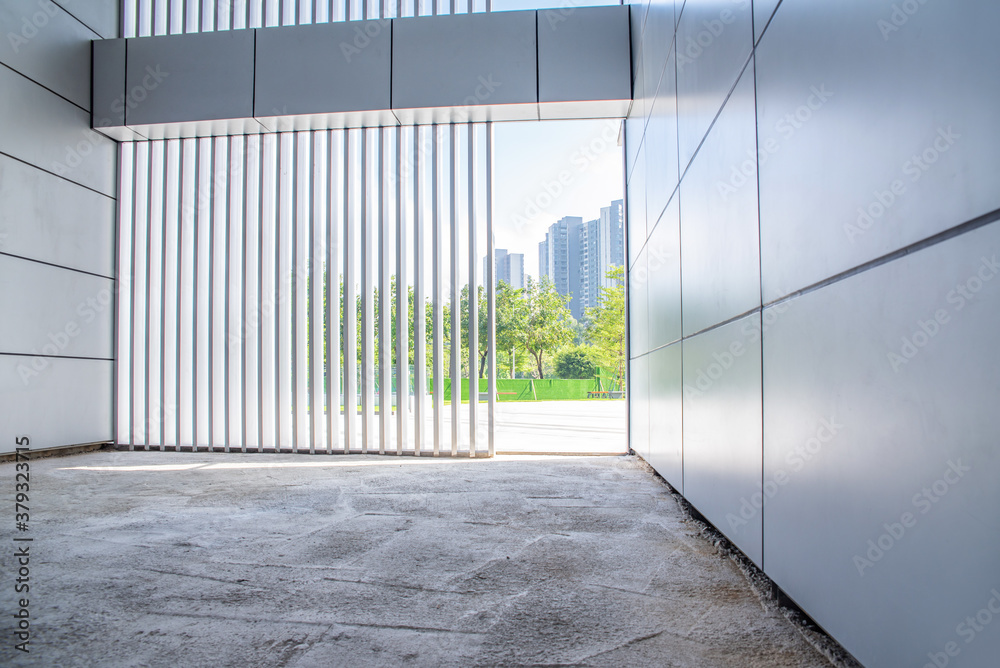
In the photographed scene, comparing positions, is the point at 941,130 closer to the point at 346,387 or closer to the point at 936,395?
the point at 936,395

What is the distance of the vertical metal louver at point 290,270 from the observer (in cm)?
636

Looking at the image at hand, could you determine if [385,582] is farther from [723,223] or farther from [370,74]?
[370,74]

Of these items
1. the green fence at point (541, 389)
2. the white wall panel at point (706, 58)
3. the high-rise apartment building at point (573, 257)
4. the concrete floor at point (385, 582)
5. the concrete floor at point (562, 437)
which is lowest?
the green fence at point (541, 389)

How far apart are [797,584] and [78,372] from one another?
6925 millimetres

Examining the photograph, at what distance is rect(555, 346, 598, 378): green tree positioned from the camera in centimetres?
5081

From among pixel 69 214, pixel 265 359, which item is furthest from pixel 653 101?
pixel 69 214

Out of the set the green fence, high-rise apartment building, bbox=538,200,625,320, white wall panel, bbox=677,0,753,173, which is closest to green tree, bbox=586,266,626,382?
the green fence

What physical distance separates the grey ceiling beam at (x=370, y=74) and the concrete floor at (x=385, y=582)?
3.80 metres

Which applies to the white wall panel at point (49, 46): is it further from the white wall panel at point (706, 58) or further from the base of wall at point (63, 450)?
the white wall panel at point (706, 58)

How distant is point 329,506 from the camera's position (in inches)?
148

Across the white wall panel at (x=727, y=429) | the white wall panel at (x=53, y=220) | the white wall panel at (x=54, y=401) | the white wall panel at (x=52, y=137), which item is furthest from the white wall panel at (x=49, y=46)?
the white wall panel at (x=727, y=429)

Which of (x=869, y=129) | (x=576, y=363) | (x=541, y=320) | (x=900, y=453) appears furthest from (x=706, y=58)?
(x=576, y=363)

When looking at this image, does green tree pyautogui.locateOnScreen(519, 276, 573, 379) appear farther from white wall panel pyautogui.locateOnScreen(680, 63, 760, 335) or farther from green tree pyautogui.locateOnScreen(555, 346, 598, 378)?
white wall panel pyautogui.locateOnScreen(680, 63, 760, 335)

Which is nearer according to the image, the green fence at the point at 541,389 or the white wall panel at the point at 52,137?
the white wall panel at the point at 52,137
